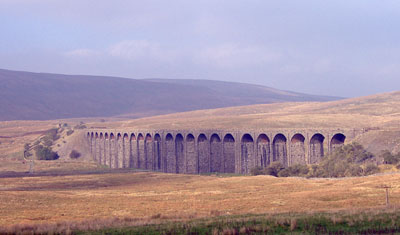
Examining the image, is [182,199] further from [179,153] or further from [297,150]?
[179,153]

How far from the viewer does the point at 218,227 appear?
738 inches

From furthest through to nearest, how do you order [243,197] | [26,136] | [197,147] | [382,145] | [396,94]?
[396,94]
[26,136]
[197,147]
[382,145]
[243,197]

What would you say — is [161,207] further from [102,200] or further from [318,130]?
[318,130]

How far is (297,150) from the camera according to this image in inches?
2153

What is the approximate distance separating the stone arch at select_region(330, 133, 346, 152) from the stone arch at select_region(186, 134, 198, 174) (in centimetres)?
2055

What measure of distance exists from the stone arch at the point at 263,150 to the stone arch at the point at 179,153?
13.5 meters

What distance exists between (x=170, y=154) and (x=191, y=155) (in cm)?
436

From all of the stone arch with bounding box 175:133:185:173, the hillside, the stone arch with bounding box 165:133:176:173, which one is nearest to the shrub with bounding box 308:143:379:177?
the hillside

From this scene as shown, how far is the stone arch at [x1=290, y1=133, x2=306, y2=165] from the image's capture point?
177 ft

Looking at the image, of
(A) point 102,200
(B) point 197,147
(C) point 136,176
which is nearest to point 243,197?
(A) point 102,200

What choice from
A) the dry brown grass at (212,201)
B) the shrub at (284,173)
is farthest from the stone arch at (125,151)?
the dry brown grass at (212,201)

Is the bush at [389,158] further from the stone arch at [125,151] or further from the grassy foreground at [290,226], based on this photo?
the stone arch at [125,151]

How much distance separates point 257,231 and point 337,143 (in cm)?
3505

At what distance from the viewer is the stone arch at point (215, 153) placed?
65000mm
